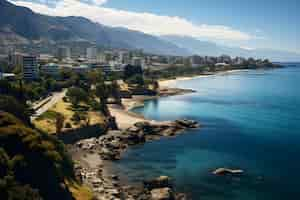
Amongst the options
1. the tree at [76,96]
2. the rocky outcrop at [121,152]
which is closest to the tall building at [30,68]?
the tree at [76,96]

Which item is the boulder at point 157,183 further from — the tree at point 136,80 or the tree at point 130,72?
the tree at point 130,72

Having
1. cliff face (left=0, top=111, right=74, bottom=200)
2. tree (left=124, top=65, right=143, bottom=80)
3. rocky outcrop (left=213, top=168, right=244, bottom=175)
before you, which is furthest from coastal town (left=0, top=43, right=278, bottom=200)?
tree (left=124, top=65, right=143, bottom=80)

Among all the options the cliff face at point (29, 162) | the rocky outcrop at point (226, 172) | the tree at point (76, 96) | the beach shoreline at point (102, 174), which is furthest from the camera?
the tree at point (76, 96)

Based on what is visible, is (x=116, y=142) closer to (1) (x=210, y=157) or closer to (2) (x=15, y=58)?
(1) (x=210, y=157)

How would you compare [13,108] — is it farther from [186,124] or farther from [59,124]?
[186,124]

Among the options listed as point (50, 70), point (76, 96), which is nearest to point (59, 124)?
point (76, 96)
